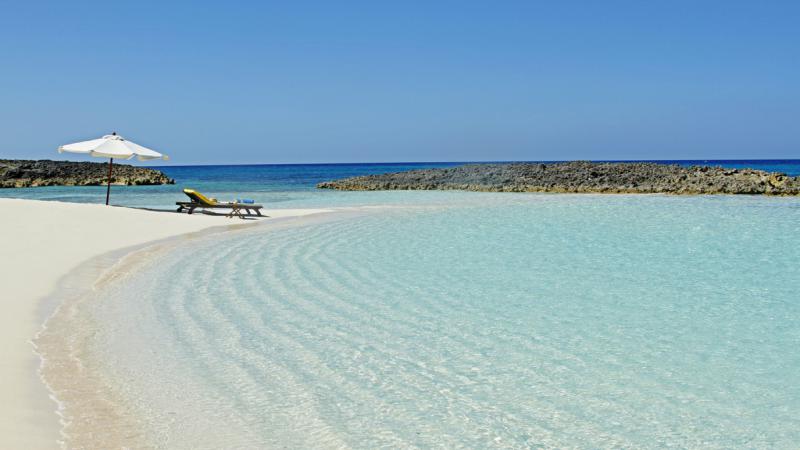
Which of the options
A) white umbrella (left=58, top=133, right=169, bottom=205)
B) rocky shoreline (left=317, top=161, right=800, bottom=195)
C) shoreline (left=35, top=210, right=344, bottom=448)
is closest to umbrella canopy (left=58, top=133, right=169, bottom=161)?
white umbrella (left=58, top=133, right=169, bottom=205)

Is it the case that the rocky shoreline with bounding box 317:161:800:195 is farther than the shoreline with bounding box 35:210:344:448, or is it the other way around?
the rocky shoreline with bounding box 317:161:800:195

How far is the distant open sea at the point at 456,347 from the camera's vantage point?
14.2ft

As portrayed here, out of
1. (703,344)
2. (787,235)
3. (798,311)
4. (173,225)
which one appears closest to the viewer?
(703,344)

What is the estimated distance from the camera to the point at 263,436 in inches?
163

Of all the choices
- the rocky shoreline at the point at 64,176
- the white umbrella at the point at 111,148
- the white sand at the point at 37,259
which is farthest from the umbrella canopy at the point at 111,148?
the rocky shoreline at the point at 64,176

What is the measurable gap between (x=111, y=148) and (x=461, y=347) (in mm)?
18008

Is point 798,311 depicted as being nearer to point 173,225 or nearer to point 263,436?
point 263,436

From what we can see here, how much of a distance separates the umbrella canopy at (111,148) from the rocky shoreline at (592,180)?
23.4 metres

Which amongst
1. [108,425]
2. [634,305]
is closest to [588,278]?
[634,305]

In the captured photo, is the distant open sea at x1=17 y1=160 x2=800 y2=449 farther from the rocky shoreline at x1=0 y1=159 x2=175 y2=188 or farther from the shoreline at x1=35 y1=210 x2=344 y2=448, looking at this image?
the rocky shoreline at x1=0 y1=159 x2=175 y2=188

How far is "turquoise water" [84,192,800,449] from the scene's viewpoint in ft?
14.3

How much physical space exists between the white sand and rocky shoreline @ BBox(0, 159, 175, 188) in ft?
117

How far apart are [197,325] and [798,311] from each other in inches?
265

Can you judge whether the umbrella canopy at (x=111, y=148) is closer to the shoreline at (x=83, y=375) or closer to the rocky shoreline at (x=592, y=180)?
the shoreline at (x=83, y=375)
